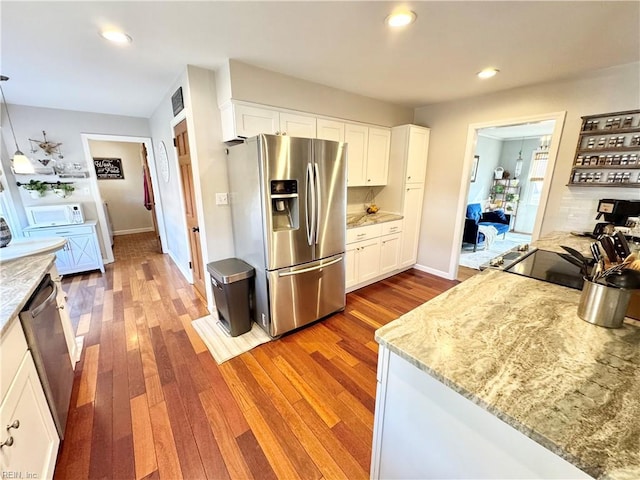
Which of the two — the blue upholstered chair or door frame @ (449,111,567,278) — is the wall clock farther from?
the blue upholstered chair

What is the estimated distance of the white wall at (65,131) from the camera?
11.2 ft

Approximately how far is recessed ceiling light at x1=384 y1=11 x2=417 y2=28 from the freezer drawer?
6.10 ft

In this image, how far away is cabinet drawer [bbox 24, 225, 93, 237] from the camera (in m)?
3.49

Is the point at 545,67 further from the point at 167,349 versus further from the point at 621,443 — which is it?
the point at 167,349

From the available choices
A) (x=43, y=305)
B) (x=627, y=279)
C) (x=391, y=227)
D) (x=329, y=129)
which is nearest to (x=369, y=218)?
(x=391, y=227)

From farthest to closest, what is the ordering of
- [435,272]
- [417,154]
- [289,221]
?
[435,272] → [417,154] → [289,221]

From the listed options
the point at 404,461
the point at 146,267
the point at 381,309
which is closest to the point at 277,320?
the point at 381,309

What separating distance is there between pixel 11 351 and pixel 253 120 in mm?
2134

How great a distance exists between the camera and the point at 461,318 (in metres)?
1.07

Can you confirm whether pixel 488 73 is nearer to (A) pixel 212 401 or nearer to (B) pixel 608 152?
(B) pixel 608 152

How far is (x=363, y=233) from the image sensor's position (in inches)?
124

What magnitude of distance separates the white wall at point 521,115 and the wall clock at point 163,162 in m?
3.68

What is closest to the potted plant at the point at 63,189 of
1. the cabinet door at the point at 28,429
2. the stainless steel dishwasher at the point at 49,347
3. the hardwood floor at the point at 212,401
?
the hardwood floor at the point at 212,401

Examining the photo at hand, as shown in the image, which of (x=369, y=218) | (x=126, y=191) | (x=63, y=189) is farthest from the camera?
(x=126, y=191)
